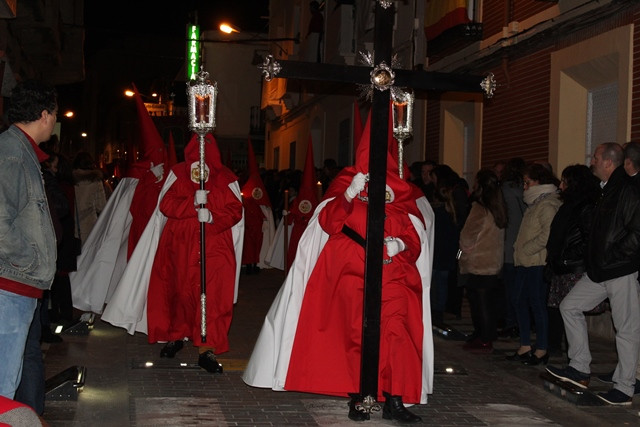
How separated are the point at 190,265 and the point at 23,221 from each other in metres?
4.40

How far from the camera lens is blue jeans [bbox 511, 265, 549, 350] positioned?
9.60 meters

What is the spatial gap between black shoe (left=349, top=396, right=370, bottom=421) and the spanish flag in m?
10.4

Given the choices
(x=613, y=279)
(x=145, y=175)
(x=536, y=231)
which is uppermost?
(x=145, y=175)

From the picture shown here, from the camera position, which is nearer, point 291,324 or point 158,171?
point 291,324

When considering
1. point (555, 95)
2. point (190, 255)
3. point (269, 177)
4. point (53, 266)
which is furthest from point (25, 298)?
point (269, 177)

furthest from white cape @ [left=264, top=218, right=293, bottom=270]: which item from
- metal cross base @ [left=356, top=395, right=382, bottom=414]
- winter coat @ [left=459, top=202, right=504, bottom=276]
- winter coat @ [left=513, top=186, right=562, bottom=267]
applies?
metal cross base @ [left=356, top=395, right=382, bottom=414]

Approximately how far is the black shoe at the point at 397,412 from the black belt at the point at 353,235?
1124mm

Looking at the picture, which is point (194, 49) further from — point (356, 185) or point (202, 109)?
point (356, 185)

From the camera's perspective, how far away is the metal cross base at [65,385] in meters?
7.50

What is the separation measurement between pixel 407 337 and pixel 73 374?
2662 millimetres

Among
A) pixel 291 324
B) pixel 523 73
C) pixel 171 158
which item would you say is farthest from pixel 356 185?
pixel 523 73

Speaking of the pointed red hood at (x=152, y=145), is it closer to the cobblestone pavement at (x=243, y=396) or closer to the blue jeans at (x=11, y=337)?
the cobblestone pavement at (x=243, y=396)

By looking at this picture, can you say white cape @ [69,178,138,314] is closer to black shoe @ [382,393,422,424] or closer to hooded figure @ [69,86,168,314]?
hooded figure @ [69,86,168,314]

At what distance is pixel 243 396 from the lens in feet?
26.1
